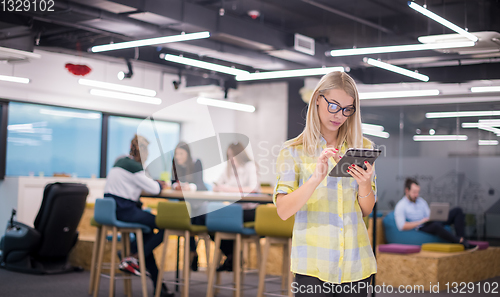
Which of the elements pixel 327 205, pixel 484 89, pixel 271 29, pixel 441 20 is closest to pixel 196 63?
pixel 271 29

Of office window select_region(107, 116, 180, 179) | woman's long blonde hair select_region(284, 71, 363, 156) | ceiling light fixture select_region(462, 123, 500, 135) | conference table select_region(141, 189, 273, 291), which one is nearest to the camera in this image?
woman's long blonde hair select_region(284, 71, 363, 156)

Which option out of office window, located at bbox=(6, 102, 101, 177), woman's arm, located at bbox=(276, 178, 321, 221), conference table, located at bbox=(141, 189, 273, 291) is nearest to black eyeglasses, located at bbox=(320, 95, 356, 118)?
woman's arm, located at bbox=(276, 178, 321, 221)

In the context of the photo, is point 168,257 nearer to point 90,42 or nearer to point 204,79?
point 90,42

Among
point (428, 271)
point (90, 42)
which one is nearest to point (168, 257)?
point (428, 271)

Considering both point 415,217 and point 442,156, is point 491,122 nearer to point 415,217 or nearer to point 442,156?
point 442,156

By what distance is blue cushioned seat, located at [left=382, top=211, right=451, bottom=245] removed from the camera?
639cm

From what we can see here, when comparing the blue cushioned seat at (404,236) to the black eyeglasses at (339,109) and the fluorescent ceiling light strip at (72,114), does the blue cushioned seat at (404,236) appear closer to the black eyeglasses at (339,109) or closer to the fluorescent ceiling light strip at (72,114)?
the black eyeglasses at (339,109)

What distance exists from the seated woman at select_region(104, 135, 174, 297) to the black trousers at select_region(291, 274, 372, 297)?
10.4ft

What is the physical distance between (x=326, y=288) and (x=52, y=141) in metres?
8.71

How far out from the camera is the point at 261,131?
1191 cm

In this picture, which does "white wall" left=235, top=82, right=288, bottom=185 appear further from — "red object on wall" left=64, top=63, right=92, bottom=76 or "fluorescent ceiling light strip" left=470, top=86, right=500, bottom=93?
"red object on wall" left=64, top=63, right=92, bottom=76

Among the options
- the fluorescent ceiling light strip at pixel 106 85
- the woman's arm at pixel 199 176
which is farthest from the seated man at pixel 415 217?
the fluorescent ceiling light strip at pixel 106 85

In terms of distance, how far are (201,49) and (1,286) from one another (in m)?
4.54

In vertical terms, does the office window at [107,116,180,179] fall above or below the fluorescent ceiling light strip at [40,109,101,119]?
below
